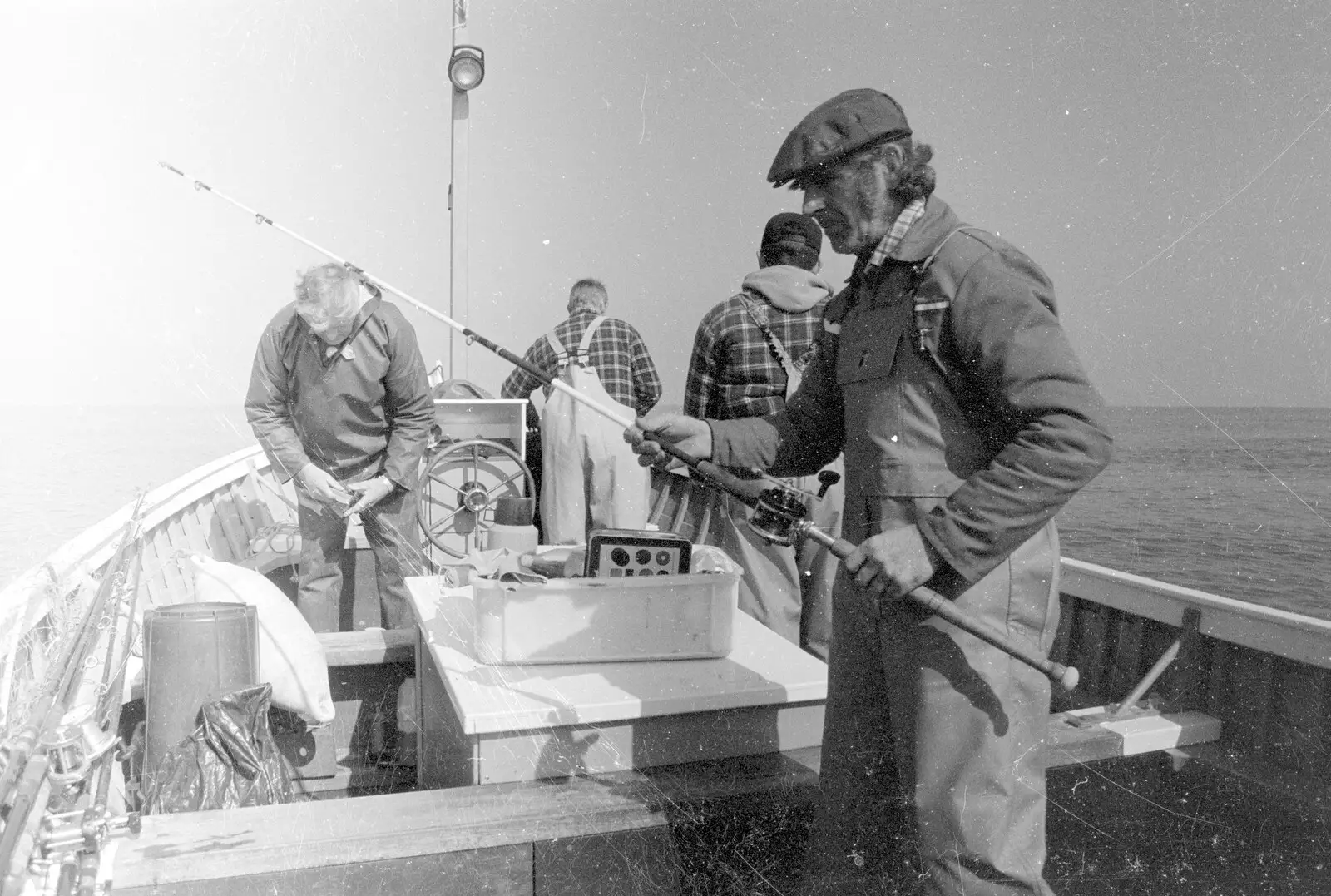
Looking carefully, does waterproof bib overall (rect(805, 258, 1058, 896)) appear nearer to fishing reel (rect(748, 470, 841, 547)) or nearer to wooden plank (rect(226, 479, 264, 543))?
fishing reel (rect(748, 470, 841, 547))

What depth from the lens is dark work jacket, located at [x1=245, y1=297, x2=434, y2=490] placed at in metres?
3.32

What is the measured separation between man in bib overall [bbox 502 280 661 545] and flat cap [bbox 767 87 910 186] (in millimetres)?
2728

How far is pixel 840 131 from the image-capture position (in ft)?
4.34

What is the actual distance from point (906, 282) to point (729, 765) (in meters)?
0.82

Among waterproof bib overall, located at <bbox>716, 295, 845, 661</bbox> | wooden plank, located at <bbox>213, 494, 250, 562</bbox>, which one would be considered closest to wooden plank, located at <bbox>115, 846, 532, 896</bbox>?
waterproof bib overall, located at <bbox>716, 295, 845, 661</bbox>

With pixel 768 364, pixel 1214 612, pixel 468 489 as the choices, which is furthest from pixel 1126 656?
pixel 468 489

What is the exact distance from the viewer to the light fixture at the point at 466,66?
2.22m

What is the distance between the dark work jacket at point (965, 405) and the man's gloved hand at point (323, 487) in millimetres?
2258

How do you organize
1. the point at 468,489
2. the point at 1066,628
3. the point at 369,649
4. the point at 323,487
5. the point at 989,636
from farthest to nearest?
the point at 468,489 < the point at 323,487 < the point at 1066,628 < the point at 369,649 < the point at 989,636

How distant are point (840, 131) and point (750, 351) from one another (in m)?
1.71

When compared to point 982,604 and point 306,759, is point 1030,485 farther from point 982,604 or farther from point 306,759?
point 306,759

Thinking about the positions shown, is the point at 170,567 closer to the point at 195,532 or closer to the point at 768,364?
the point at 195,532

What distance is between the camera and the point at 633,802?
1424 millimetres

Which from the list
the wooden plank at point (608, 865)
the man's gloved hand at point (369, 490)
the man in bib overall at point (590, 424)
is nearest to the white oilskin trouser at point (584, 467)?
the man in bib overall at point (590, 424)
